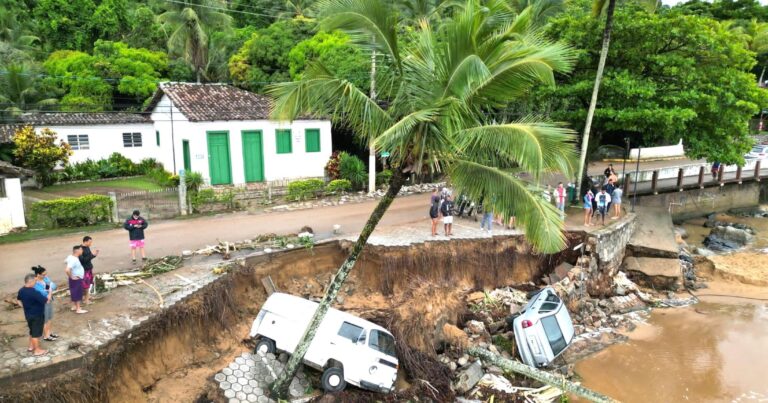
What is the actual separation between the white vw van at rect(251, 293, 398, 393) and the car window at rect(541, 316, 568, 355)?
4266 mm

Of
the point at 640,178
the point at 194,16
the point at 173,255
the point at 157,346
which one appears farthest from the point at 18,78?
the point at 640,178

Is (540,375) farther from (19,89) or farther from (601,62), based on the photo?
(19,89)

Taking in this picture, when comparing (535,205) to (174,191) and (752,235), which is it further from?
(752,235)

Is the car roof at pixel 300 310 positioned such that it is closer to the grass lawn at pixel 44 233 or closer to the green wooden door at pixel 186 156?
the grass lawn at pixel 44 233

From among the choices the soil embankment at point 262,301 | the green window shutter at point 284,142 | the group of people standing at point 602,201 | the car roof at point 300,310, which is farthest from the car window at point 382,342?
the green window shutter at point 284,142

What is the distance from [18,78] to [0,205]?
18163mm

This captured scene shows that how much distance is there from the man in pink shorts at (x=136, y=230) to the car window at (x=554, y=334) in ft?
35.6

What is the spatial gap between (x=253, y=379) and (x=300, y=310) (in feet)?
5.75

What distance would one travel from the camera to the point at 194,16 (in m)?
30.6

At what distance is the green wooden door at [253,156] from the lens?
2433 cm

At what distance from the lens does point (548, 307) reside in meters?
13.6

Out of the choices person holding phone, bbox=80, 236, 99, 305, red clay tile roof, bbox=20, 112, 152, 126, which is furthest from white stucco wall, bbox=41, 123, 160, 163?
person holding phone, bbox=80, 236, 99, 305

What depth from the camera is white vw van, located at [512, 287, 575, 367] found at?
1298 centimetres

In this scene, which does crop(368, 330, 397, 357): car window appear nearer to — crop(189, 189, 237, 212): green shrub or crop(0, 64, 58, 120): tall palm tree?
crop(189, 189, 237, 212): green shrub
